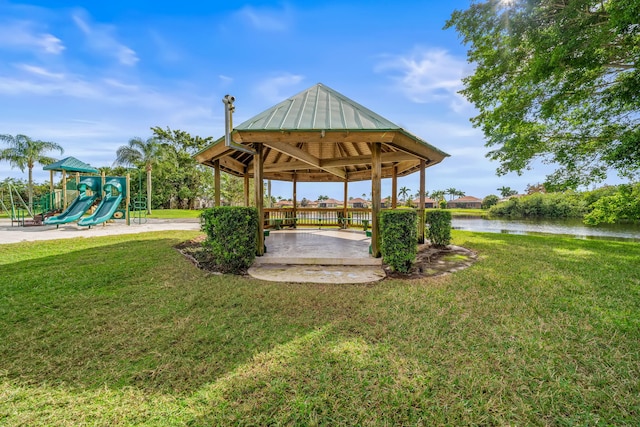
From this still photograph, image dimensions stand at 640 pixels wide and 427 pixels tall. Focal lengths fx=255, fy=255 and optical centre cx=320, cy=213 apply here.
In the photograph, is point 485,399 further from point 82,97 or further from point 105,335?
point 82,97

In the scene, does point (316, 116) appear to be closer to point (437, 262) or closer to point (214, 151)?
point (214, 151)

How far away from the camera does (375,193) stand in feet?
18.5

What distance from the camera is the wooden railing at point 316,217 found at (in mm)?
11599

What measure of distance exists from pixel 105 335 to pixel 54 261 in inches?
184

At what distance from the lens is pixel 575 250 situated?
7980 millimetres

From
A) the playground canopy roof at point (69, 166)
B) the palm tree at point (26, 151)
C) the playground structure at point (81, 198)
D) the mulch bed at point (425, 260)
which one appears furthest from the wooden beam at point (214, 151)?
the palm tree at point (26, 151)

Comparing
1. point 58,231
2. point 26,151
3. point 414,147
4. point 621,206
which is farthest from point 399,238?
point 26,151

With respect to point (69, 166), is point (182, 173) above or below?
above

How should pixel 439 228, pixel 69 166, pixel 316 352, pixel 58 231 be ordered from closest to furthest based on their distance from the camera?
1. pixel 316 352
2. pixel 439 228
3. pixel 58 231
4. pixel 69 166

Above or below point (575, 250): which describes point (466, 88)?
above

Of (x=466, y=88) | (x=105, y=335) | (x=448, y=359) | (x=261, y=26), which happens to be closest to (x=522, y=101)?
(x=466, y=88)

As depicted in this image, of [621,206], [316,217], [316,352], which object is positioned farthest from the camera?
[316,217]

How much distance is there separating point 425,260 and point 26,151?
3710 cm

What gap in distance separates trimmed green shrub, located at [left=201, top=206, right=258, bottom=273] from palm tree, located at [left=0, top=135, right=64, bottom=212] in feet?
103
